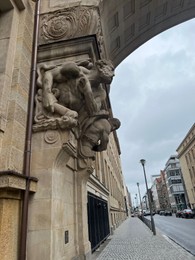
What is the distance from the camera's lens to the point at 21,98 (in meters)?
4.87

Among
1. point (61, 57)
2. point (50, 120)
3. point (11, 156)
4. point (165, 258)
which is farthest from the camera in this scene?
point (165, 258)

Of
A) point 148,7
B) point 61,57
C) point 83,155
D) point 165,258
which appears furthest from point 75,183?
point 148,7

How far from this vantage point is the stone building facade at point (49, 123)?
395 centimetres

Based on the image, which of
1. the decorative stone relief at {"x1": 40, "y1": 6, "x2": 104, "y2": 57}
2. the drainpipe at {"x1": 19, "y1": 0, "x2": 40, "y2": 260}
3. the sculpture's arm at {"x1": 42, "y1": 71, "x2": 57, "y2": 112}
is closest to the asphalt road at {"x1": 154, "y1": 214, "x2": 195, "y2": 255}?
the drainpipe at {"x1": 19, "y1": 0, "x2": 40, "y2": 260}

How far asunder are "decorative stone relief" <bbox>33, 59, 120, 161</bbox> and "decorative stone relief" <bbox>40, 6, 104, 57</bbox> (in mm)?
1122

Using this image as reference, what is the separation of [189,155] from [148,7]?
6485cm

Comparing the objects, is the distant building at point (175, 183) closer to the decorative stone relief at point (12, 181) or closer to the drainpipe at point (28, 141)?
the drainpipe at point (28, 141)

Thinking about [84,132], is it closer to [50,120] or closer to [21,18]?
[50,120]

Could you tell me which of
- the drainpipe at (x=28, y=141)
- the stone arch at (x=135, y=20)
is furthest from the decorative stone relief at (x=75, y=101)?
the stone arch at (x=135, y=20)

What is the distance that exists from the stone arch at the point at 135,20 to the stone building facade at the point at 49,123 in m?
1.37

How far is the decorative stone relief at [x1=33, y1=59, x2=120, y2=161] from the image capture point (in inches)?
192

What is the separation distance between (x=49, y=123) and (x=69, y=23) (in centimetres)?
358

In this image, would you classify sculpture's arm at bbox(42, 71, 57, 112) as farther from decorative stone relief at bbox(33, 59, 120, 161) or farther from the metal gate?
the metal gate

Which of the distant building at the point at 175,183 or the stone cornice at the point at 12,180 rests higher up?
the distant building at the point at 175,183
